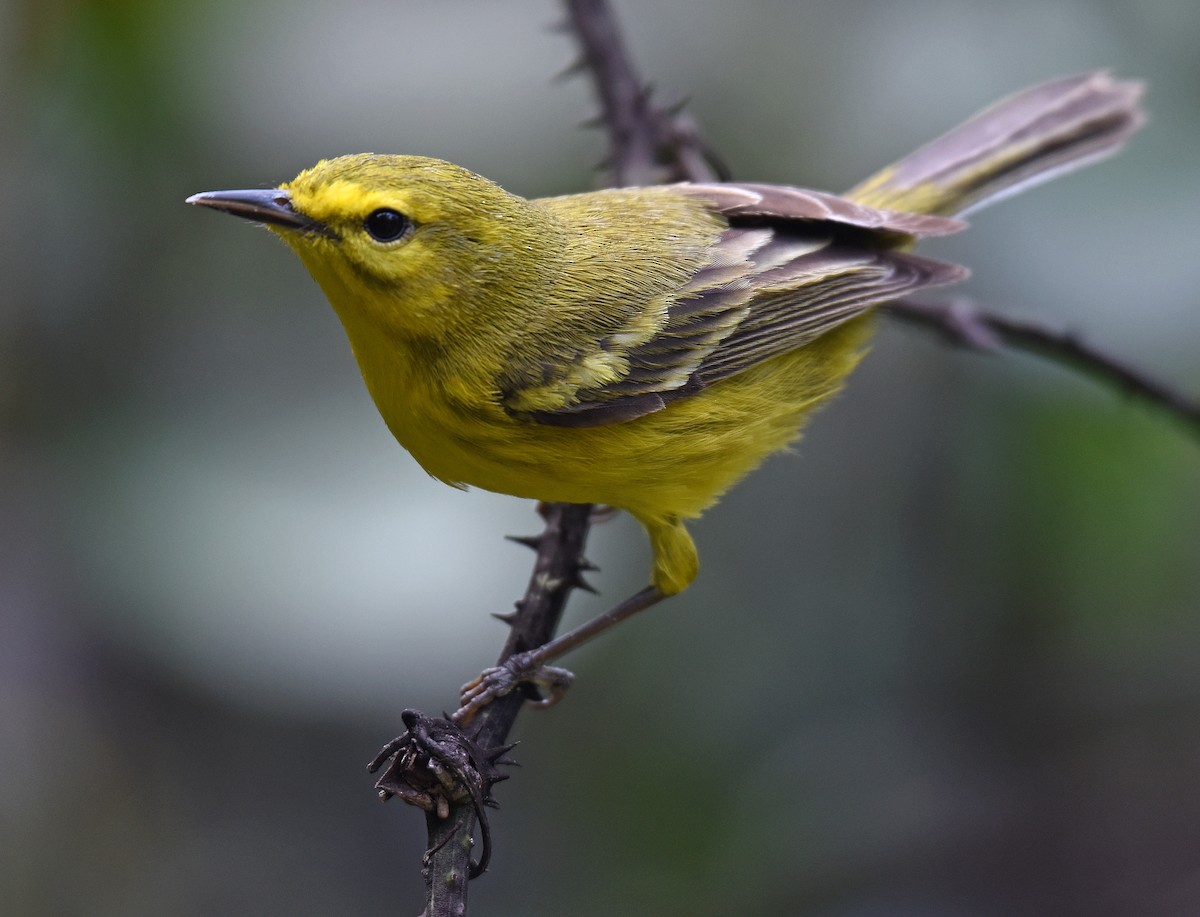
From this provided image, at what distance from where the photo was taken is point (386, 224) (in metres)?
3.04

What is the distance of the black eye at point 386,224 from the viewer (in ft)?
9.88

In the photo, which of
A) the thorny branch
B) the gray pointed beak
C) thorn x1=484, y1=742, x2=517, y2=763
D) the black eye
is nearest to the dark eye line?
the black eye

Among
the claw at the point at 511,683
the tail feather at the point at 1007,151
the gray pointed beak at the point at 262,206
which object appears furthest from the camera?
the tail feather at the point at 1007,151

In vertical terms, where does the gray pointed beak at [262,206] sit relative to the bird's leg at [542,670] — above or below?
above

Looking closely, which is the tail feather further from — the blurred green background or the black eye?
the black eye

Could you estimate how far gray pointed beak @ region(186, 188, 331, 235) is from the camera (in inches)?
114

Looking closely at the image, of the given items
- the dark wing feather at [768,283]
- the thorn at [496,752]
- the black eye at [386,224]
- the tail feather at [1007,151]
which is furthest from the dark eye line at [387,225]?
the tail feather at [1007,151]

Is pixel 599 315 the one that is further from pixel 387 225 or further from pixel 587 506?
pixel 387 225

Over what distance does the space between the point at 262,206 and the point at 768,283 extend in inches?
64.1

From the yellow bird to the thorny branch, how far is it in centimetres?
14

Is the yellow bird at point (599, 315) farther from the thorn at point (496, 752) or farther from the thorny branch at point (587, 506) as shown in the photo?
the thorn at point (496, 752)

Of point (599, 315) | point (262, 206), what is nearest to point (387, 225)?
point (262, 206)

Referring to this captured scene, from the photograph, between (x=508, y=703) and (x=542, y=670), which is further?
(x=542, y=670)

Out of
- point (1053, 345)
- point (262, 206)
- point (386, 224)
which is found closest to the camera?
point (262, 206)
